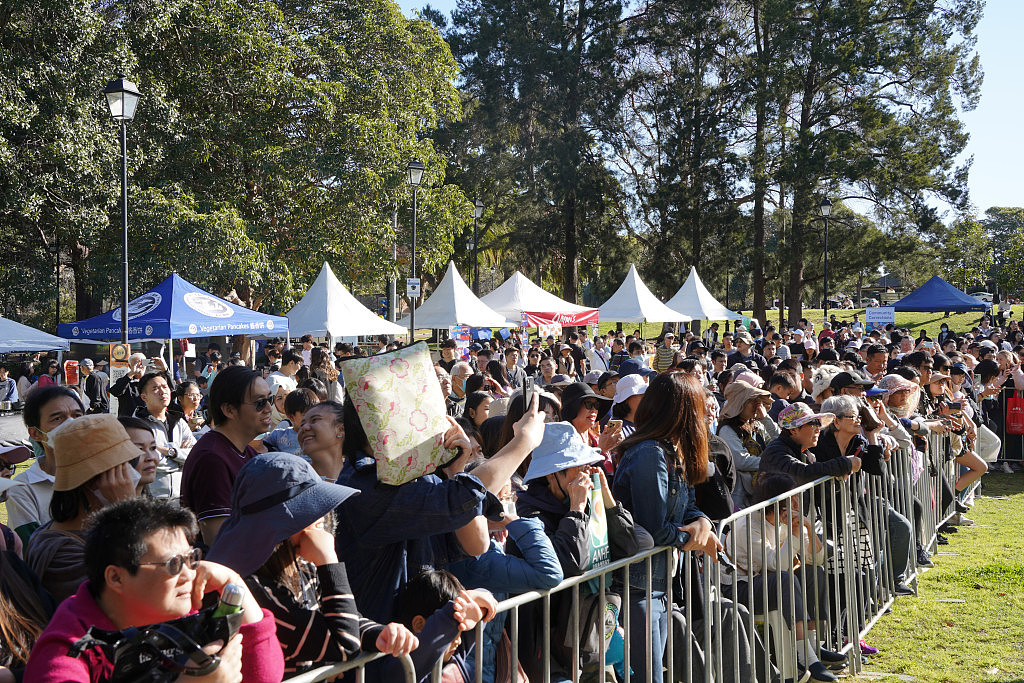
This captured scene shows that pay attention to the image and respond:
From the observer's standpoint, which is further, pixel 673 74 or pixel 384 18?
pixel 673 74

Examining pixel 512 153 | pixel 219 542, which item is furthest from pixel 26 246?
pixel 219 542

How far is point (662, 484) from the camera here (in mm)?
3729

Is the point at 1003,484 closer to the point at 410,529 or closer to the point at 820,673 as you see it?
the point at 820,673

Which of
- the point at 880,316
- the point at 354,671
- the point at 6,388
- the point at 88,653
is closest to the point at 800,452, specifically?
the point at 354,671

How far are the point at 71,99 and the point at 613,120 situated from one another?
87.8 feet

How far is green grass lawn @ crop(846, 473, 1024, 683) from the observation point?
5348 mm

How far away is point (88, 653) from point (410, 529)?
100cm

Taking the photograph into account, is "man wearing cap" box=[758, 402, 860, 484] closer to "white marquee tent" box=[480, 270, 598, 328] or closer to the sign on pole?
"white marquee tent" box=[480, 270, 598, 328]

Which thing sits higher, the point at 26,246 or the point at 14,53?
the point at 14,53

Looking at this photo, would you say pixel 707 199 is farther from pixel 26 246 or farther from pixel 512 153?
pixel 26 246

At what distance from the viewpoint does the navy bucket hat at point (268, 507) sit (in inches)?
87.1

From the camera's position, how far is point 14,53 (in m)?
19.9

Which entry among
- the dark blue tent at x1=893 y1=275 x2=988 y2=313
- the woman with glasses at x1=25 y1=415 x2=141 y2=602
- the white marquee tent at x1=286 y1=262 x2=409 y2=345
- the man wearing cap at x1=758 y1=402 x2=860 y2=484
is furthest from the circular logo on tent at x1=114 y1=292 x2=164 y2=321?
the dark blue tent at x1=893 y1=275 x2=988 y2=313

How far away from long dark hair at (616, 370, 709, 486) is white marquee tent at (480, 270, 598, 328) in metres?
18.1
